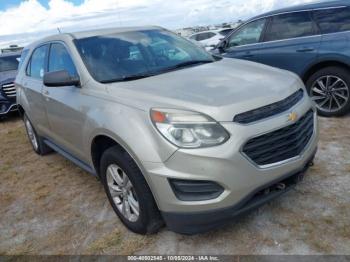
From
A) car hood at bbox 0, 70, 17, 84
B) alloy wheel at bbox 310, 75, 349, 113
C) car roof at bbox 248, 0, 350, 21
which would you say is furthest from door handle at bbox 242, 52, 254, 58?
car hood at bbox 0, 70, 17, 84

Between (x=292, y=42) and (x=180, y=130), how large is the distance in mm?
4021

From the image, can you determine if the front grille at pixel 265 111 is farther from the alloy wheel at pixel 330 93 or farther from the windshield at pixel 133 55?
the alloy wheel at pixel 330 93

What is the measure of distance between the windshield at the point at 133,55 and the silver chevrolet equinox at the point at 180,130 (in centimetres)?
1

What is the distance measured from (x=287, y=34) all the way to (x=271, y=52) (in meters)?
0.38

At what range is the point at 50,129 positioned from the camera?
4160mm

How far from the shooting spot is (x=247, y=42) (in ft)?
20.6

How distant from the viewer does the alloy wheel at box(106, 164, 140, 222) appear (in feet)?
9.15

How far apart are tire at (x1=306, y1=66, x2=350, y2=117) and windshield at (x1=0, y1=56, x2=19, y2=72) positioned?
8.15 meters

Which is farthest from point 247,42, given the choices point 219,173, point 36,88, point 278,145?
point 219,173

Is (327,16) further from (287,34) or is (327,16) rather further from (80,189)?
(80,189)

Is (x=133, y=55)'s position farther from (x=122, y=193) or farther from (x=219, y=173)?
(x=219, y=173)

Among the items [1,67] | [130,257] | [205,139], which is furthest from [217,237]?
[1,67]

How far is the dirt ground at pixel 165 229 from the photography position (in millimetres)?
2680

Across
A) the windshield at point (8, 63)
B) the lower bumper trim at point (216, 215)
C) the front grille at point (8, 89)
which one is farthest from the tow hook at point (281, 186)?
the windshield at point (8, 63)
